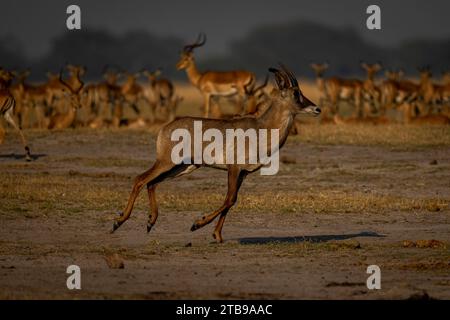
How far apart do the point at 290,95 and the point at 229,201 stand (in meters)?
1.54

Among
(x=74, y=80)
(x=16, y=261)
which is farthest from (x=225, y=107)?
(x=16, y=261)

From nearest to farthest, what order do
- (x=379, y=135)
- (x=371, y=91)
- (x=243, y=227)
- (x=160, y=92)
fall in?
(x=243, y=227), (x=379, y=135), (x=160, y=92), (x=371, y=91)

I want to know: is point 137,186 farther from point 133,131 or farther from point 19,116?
point 19,116

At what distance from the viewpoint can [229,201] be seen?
12.0 metres

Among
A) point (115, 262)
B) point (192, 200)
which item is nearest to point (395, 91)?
point (192, 200)

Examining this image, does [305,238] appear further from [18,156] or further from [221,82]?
[221,82]

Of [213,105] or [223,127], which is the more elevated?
Answer: [213,105]

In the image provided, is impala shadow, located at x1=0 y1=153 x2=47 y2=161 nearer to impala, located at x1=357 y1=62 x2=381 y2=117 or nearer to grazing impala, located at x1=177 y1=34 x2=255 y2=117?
grazing impala, located at x1=177 y1=34 x2=255 y2=117

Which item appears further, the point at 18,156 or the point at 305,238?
the point at 18,156

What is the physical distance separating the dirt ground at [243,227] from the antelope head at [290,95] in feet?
4.78

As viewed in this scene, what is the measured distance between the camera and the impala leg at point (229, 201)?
11.9m

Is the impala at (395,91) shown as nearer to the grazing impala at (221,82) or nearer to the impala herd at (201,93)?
the impala herd at (201,93)

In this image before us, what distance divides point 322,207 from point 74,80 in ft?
67.0

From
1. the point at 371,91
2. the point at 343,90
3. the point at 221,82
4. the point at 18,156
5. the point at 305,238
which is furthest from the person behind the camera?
the point at 343,90
